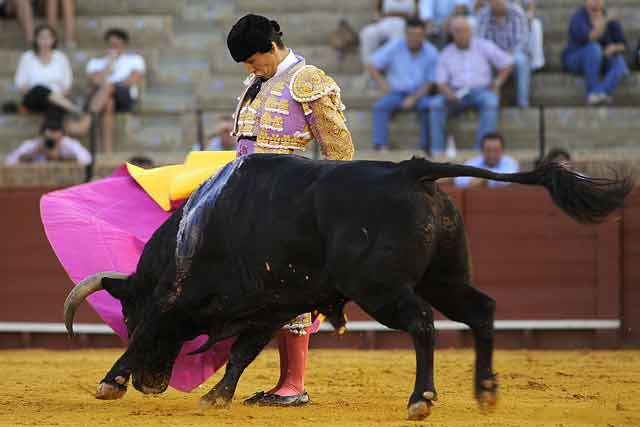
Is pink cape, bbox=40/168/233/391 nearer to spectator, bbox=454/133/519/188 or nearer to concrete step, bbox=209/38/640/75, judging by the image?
spectator, bbox=454/133/519/188

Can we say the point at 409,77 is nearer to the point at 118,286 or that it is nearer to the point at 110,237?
the point at 110,237

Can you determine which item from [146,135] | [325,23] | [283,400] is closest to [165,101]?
[146,135]

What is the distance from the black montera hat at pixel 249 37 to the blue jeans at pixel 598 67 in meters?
5.02

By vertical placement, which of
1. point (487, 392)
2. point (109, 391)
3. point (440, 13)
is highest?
point (440, 13)

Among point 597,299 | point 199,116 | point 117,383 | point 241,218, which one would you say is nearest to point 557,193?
point 241,218

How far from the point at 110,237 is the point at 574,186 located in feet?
6.22

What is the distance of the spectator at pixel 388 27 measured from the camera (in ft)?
30.5

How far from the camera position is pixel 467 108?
877 centimetres

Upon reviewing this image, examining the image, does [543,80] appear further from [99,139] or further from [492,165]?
[99,139]

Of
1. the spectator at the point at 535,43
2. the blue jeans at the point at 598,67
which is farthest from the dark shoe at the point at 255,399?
the spectator at the point at 535,43

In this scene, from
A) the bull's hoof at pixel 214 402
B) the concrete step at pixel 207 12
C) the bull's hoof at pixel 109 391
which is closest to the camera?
the bull's hoof at pixel 109 391

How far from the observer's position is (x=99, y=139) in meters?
9.08

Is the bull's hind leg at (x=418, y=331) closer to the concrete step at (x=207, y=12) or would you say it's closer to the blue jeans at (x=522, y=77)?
the blue jeans at (x=522, y=77)

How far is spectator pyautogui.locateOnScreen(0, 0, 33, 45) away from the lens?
33.2 ft
